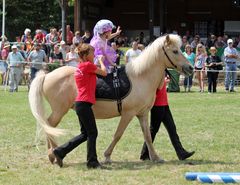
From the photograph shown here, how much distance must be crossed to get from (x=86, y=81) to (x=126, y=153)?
6.06ft

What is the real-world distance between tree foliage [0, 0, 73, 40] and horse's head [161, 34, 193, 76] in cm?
3924

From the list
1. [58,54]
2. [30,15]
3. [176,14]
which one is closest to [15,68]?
[58,54]

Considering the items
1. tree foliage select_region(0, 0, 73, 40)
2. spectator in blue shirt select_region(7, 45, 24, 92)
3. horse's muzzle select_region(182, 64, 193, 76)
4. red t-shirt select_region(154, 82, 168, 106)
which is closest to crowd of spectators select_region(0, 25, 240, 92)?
spectator in blue shirt select_region(7, 45, 24, 92)

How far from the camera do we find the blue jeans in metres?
22.5

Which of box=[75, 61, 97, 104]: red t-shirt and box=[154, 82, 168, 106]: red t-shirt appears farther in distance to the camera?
box=[154, 82, 168, 106]: red t-shirt

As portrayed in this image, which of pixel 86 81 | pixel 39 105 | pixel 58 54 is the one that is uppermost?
pixel 86 81

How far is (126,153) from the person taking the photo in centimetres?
943

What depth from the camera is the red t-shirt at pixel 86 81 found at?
26.5 feet

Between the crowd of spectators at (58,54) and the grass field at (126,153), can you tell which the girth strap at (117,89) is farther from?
the crowd of spectators at (58,54)

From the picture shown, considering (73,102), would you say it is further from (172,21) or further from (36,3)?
(36,3)

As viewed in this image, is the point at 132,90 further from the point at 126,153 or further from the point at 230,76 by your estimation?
the point at 230,76

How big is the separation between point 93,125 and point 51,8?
138 feet

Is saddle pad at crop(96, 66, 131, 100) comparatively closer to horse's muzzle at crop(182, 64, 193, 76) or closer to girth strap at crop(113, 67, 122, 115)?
girth strap at crop(113, 67, 122, 115)

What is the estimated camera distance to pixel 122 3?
35781 millimetres
